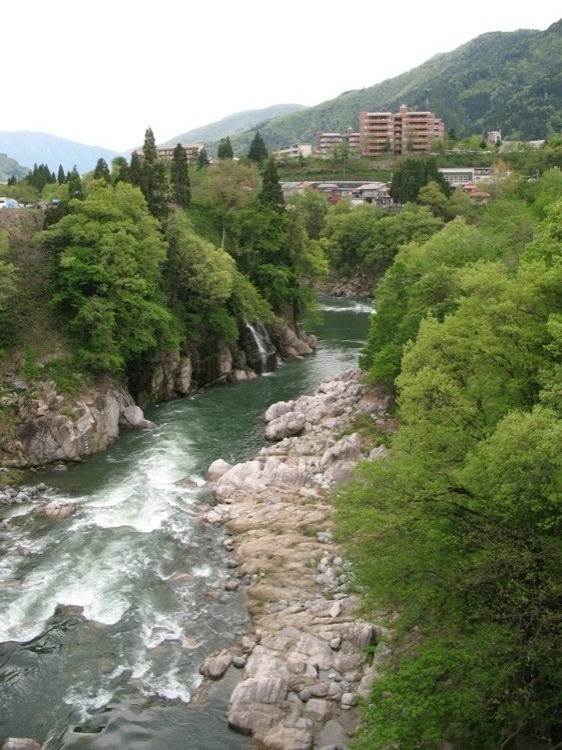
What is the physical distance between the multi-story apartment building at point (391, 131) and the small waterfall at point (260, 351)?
102 metres

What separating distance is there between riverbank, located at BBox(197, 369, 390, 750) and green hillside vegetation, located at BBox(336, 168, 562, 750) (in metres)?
1.42

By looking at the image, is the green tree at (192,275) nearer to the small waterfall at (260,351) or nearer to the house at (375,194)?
the small waterfall at (260,351)

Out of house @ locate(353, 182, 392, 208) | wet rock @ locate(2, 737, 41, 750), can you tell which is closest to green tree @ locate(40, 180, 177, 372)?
wet rock @ locate(2, 737, 41, 750)

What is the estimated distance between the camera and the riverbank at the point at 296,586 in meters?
15.2

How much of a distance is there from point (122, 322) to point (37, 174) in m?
62.1

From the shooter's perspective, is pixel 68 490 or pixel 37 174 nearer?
pixel 68 490

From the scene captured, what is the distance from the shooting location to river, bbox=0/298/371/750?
602 inches

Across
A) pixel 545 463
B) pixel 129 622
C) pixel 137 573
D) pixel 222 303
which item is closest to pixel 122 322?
pixel 222 303

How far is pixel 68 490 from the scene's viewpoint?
1086 inches

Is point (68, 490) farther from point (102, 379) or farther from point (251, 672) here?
point (251, 672)

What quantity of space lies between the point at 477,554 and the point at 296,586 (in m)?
9.24

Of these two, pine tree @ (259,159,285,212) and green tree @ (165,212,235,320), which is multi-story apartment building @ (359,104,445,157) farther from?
green tree @ (165,212,235,320)

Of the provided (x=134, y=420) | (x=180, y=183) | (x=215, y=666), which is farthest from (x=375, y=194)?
(x=215, y=666)

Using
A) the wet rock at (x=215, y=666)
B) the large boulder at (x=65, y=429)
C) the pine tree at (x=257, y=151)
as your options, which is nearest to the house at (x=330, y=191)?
the pine tree at (x=257, y=151)
